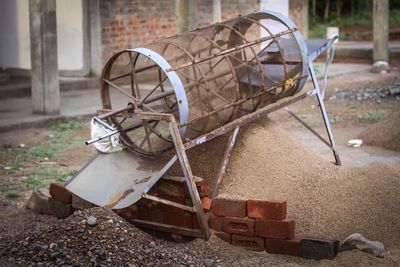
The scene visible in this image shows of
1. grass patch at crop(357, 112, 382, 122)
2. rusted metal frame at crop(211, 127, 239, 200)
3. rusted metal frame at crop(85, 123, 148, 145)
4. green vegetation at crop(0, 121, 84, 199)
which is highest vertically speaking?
rusted metal frame at crop(85, 123, 148, 145)

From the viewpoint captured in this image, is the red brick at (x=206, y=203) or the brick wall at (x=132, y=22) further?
the brick wall at (x=132, y=22)

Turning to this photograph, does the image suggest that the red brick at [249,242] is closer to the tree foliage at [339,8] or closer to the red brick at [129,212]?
the red brick at [129,212]

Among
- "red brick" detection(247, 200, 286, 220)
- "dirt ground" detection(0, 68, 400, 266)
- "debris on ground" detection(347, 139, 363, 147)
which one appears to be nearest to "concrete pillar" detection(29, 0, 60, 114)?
"dirt ground" detection(0, 68, 400, 266)

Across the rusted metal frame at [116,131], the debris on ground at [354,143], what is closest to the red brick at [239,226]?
the rusted metal frame at [116,131]

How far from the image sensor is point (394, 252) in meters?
5.63

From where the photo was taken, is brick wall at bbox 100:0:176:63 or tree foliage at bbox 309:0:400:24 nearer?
brick wall at bbox 100:0:176:63

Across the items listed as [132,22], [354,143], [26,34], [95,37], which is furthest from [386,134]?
[26,34]

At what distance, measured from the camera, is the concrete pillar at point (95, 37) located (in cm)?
1391

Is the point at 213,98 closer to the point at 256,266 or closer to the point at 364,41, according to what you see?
the point at 256,266

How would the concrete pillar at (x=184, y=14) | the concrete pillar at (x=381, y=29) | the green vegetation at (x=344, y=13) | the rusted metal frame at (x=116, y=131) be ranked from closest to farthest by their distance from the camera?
the rusted metal frame at (x=116, y=131) → the concrete pillar at (x=184, y=14) → the concrete pillar at (x=381, y=29) → the green vegetation at (x=344, y=13)

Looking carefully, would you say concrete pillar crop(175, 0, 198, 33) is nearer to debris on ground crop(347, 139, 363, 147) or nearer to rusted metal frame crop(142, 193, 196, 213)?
debris on ground crop(347, 139, 363, 147)

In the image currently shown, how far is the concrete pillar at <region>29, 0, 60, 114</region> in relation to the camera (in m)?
11.1

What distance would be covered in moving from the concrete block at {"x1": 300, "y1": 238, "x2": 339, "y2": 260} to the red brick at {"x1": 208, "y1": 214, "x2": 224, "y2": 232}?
0.61 meters

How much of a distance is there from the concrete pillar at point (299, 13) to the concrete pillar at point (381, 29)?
90.0 inches
